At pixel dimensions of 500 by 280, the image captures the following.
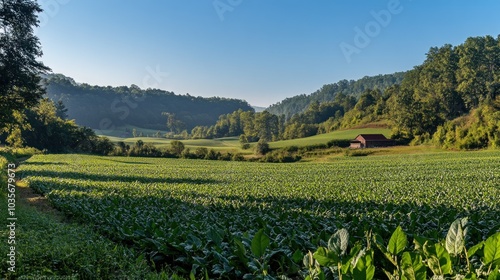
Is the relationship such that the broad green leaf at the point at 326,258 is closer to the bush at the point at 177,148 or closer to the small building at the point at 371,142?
the bush at the point at 177,148

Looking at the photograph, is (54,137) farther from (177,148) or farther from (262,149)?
(262,149)

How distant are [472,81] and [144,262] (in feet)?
331

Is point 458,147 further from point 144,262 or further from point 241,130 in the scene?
point 241,130

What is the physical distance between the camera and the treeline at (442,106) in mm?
60856

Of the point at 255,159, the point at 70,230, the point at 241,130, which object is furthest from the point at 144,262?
the point at 241,130

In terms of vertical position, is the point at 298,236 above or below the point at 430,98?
below

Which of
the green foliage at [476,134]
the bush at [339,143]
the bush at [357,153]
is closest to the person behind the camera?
the green foliage at [476,134]

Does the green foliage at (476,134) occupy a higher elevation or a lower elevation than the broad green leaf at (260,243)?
higher

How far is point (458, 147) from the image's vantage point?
57844mm

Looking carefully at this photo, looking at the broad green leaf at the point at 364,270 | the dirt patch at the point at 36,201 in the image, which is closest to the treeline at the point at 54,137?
the dirt patch at the point at 36,201

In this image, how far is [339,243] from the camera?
8.38ft

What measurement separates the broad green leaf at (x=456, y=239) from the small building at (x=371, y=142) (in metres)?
77.8

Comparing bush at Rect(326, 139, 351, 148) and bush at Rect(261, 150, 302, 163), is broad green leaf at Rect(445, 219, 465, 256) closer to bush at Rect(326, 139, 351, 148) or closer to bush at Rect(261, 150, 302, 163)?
bush at Rect(261, 150, 302, 163)

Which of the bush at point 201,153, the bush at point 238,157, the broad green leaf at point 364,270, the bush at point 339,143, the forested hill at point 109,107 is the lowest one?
the bush at point 238,157
